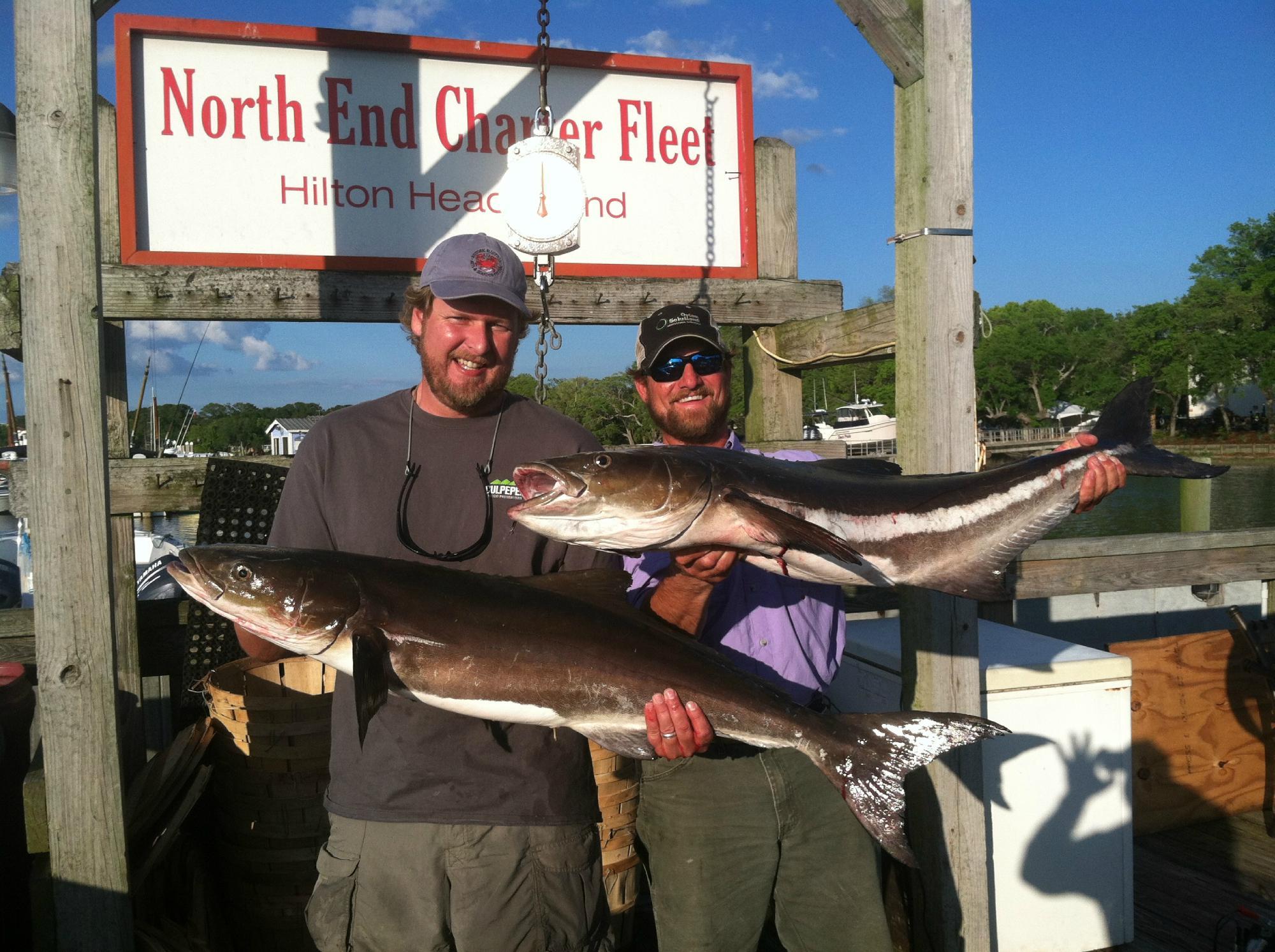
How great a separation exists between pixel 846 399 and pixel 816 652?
122m

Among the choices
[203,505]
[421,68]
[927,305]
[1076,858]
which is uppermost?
[421,68]

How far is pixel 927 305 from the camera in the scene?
3.27 meters

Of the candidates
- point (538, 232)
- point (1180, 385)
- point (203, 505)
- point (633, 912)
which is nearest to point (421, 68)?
point (538, 232)

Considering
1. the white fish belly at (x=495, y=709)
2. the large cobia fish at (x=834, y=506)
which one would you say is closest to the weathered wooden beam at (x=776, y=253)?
the large cobia fish at (x=834, y=506)

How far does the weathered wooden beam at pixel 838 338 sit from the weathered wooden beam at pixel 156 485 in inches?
102

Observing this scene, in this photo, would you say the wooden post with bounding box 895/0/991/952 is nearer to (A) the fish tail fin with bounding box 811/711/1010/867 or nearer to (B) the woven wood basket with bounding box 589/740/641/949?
(A) the fish tail fin with bounding box 811/711/1010/867

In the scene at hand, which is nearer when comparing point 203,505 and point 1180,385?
point 203,505

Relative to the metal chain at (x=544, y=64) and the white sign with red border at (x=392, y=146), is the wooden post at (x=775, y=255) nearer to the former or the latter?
the white sign with red border at (x=392, y=146)

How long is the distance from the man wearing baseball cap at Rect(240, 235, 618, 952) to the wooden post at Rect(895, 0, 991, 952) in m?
1.33

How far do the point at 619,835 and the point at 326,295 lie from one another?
2.69 metres

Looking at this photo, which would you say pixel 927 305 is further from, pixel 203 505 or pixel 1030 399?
pixel 1030 399

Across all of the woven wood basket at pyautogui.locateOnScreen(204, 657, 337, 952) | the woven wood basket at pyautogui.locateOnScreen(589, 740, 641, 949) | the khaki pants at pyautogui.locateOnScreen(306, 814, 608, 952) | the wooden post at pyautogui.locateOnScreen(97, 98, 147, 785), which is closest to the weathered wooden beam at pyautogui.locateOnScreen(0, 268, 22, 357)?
the wooden post at pyautogui.locateOnScreen(97, 98, 147, 785)

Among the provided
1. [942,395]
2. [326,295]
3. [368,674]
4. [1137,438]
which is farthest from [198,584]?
[1137,438]

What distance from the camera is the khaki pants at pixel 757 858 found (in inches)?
113
